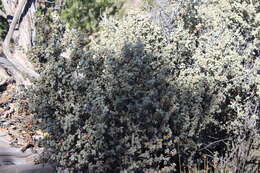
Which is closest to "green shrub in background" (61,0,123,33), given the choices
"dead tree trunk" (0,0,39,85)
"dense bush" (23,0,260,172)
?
"dead tree trunk" (0,0,39,85)

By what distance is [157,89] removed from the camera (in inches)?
138

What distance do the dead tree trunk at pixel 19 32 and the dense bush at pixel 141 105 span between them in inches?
66.0

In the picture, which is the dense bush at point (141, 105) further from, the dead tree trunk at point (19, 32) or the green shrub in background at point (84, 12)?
the green shrub in background at point (84, 12)

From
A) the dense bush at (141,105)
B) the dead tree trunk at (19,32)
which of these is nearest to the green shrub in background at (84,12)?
the dead tree trunk at (19,32)

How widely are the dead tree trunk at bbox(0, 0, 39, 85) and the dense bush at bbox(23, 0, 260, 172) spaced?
1677mm

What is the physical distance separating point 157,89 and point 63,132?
3.39ft

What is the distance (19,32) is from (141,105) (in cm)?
333

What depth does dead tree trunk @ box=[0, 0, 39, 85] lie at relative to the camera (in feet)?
18.3

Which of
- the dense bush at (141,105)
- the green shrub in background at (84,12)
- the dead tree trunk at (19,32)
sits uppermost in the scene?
the green shrub in background at (84,12)

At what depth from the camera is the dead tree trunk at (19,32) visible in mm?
5586

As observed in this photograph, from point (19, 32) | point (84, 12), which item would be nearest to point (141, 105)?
point (19, 32)

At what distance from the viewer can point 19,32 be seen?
18.8 ft

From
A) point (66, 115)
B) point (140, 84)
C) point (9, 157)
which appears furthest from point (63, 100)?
point (9, 157)

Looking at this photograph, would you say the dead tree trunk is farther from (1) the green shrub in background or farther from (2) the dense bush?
(1) the green shrub in background
